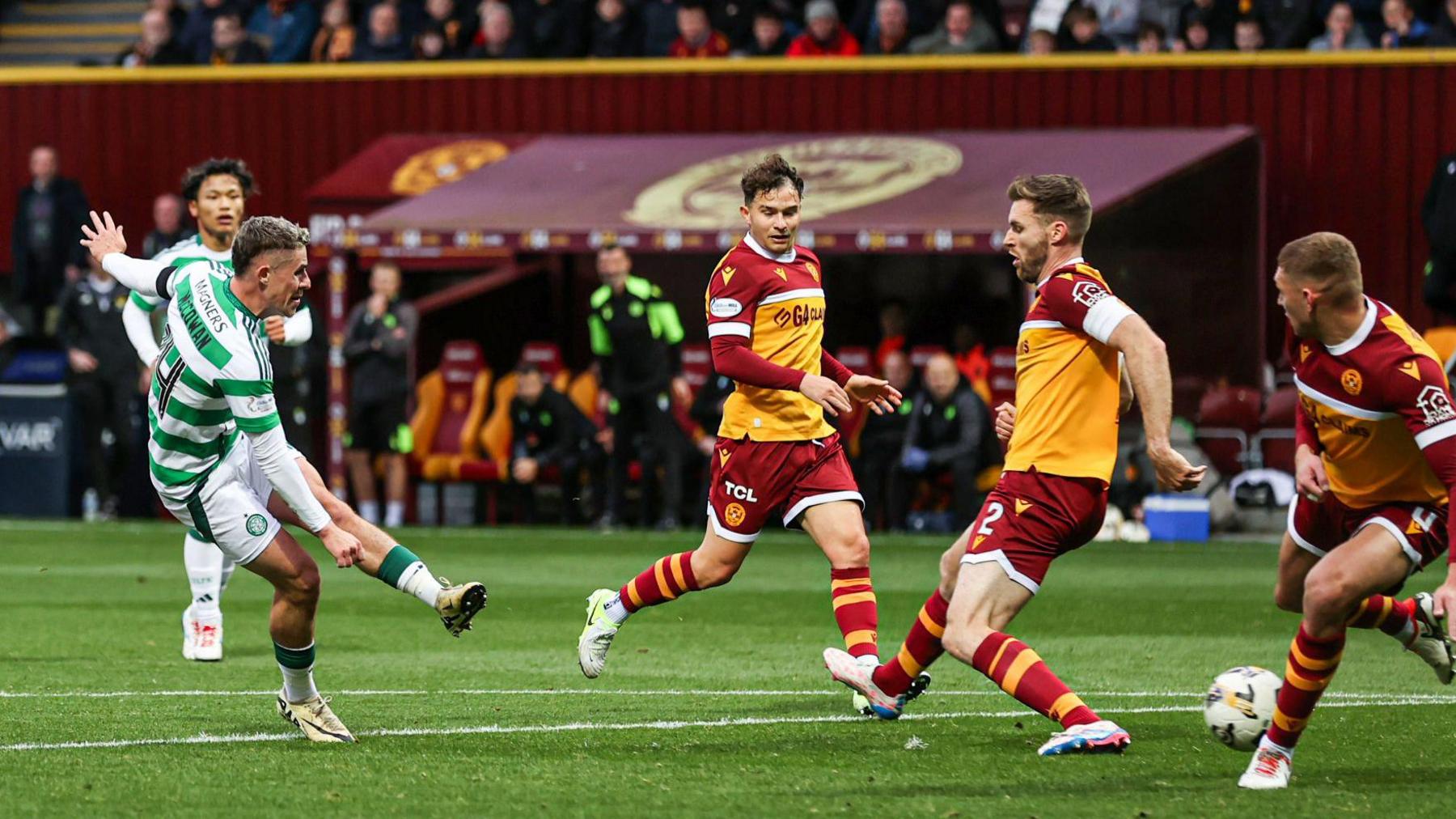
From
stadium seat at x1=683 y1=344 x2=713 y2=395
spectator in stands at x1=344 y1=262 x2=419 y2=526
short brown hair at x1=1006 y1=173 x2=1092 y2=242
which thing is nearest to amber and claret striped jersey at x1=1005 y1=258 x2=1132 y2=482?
short brown hair at x1=1006 y1=173 x2=1092 y2=242

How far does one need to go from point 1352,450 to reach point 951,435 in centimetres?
1114

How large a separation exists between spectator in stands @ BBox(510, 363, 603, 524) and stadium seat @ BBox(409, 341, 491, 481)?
0.80 meters

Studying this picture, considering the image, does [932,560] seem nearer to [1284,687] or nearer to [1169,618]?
[1169,618]

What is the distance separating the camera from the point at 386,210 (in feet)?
67.9

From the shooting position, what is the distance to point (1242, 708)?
7.35 m

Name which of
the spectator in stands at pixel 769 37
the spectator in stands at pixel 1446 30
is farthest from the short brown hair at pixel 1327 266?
the spectator in stands at pixel 769 37

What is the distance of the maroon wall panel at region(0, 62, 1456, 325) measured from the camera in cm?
2020

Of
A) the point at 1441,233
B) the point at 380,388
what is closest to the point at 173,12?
the point at 380,388

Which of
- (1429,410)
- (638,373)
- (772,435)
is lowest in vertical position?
(638,373)

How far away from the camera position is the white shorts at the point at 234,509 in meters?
7.99

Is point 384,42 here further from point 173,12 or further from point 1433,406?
point 1433,406

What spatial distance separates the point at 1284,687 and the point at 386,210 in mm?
14617

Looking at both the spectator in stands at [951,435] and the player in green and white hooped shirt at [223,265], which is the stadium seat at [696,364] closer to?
the spectator in stands at [951,435]

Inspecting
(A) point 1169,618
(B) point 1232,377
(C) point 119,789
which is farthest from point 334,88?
(C) point 119,789
